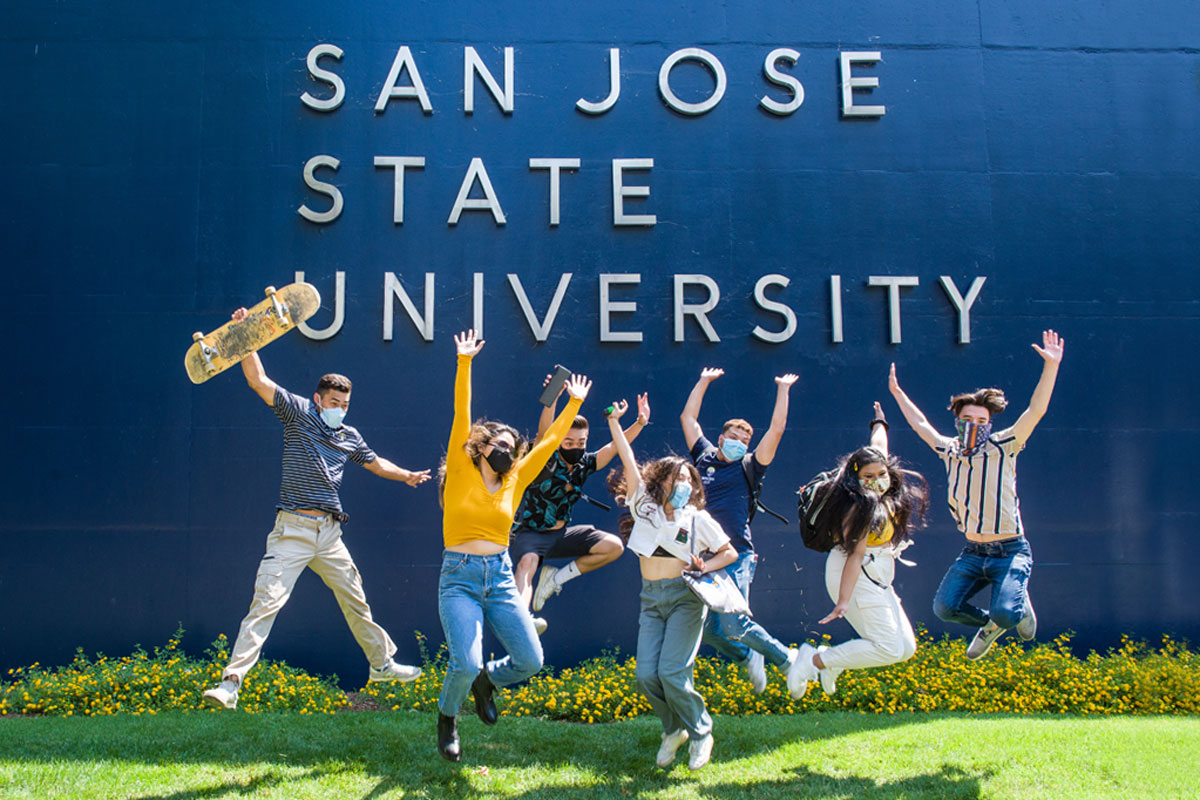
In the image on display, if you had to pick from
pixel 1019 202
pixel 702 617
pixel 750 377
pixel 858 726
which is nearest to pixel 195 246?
pixel 750 377

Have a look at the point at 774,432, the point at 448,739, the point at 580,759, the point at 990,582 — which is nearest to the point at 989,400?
the point at 990,582

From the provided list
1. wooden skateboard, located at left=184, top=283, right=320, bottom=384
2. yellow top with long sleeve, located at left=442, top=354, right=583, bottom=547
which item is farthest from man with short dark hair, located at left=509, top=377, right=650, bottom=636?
wooden skateboard, located at left=184, top=283, right=320, bottom=384

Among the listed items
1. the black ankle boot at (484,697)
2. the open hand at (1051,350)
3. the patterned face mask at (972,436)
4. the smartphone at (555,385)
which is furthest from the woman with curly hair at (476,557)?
the open hand at (1051,350)

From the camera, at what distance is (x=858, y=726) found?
23.5 feet

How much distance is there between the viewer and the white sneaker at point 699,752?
19.2ft

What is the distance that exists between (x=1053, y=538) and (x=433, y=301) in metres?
6.46

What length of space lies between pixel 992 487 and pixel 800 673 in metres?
1.94

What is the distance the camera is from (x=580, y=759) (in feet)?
20.7

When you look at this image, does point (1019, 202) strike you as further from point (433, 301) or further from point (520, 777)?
point (520, 777)

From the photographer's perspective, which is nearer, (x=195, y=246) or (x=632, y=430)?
(x=632, y=430)

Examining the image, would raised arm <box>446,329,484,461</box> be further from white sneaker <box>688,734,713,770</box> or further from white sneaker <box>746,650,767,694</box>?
white sneaker <box>746,650,767,694</box>

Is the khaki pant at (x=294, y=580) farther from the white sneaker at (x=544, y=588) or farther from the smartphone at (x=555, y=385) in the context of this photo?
the smartphone at (x=555, y=385)

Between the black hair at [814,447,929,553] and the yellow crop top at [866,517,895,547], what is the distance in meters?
0.03

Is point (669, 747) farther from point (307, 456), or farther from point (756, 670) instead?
point (307, 456)
